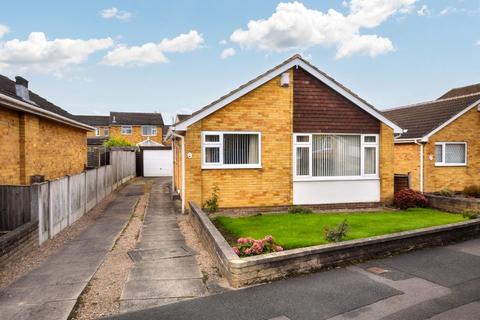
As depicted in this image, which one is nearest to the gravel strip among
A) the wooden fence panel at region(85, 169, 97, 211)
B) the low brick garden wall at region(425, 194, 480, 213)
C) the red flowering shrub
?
the red flowering shrub

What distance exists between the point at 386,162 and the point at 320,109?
3247mm

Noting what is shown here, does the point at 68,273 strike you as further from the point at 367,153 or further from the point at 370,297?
the point at 367,153

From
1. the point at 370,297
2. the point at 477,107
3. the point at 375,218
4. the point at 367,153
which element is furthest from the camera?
the point at 477,107

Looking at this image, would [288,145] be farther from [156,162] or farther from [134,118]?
[134,118]

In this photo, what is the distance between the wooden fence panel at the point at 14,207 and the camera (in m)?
8.08

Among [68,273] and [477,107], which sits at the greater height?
[477,107]

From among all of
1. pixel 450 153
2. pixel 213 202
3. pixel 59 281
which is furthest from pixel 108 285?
pixel 450 153

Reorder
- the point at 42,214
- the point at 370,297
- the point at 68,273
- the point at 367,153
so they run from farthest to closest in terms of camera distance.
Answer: the point at 367,153 < the point at 42,214 < the point at 68,273 < the point at 370,297

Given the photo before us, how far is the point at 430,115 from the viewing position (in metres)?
18.6

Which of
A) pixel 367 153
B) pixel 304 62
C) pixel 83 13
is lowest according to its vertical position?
pixel 367 153

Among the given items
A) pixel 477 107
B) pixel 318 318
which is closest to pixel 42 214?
pixel 318 318

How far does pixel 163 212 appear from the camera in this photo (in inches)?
525

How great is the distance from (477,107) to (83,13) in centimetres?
1746

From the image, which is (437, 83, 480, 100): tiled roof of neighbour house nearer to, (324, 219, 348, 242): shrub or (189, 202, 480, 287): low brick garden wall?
(189, 202, 480, 287): low brick garden wall
